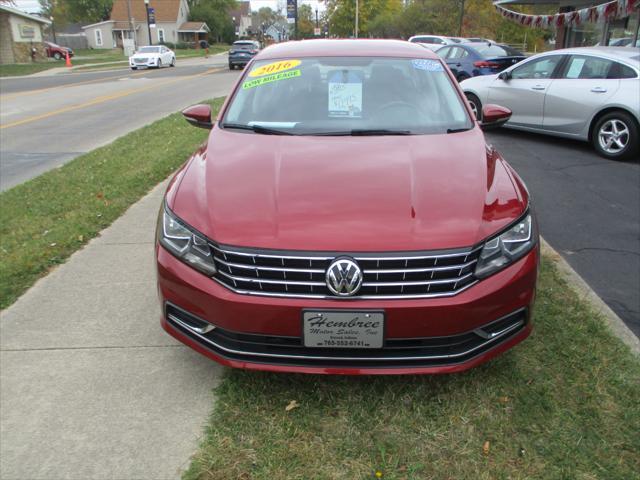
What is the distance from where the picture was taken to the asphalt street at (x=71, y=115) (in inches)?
373

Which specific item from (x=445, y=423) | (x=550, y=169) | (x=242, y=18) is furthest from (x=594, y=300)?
(x=242, y=18)

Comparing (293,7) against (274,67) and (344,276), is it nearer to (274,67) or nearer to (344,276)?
(274,67)

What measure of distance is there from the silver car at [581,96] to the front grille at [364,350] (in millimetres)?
6385

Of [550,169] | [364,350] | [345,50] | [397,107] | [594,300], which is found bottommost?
[550,169]

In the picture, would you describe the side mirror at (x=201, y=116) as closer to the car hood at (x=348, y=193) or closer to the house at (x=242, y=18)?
the car hood at (x=348, y=193)

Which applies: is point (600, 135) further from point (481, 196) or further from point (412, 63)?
point (481, 196)

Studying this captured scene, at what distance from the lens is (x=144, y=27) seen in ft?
267

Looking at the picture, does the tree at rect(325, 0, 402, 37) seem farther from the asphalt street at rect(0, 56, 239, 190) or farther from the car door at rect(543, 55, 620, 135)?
the car door at rect(543, 55, 620, 135)

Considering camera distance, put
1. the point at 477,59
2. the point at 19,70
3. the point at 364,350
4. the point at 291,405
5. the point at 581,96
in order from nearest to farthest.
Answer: the point at 364,350
the point at 291,405
the point at 581,96
the point at 477,59
the point at 19,70

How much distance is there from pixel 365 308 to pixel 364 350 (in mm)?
233

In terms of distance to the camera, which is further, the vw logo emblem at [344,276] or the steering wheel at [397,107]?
the steering wheel at [397,107]

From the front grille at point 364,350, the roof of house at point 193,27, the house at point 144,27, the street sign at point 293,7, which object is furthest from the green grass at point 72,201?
the house at point 144,27

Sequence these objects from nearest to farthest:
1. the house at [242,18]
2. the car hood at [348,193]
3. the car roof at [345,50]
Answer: the car hood at [348,193] → the car roof at [345,50] → the house at [242,18]

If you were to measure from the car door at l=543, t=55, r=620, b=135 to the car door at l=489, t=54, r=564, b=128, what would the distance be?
0.49 feet
